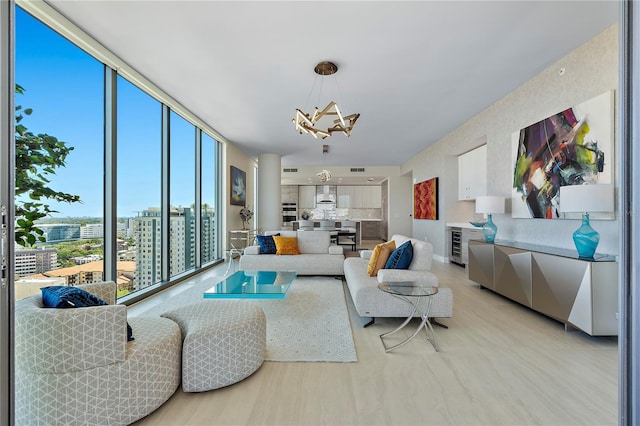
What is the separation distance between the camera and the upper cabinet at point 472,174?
17.8 ft

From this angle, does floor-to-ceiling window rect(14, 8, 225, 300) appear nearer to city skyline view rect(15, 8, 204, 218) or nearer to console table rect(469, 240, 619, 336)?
city skyline view rect(15, 8, 204, 218)

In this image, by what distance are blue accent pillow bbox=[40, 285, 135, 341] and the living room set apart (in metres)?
0.72

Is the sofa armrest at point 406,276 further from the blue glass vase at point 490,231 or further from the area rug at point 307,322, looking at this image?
the blue glass vase at point 490,231

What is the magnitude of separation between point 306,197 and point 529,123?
890 cm

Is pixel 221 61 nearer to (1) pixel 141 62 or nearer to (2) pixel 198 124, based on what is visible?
(1) pixel 141 62

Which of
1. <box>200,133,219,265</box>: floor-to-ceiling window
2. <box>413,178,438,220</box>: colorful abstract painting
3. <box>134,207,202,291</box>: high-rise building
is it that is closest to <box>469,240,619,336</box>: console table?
<box>413,178,438,220</box>: colorful abstract painting

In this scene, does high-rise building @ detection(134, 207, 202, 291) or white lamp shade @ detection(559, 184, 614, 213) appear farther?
high-rise building @ detection(134, 207, 202, 291)

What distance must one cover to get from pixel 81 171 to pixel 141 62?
4.47ft

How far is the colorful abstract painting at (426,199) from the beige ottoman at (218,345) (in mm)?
5670

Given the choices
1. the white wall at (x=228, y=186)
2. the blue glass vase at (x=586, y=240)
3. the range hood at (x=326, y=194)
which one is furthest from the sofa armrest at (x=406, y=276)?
the range hood at (x=326, y=194)

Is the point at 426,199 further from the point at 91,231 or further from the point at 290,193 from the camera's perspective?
the point at 91,231

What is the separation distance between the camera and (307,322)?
2881 mm

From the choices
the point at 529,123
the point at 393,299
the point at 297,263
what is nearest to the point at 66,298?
the point at 393,299

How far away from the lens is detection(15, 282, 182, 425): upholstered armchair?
1.35m
